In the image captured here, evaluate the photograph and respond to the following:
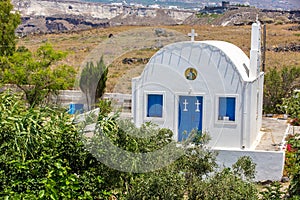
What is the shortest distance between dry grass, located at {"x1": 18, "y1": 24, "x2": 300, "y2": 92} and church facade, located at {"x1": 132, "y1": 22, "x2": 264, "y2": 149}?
364 inches

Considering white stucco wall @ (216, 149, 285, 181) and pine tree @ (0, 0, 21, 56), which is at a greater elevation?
pine tree @ (0, 0, 21, 56)

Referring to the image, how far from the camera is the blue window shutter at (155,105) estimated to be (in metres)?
16.3

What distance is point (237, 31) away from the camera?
57.6m

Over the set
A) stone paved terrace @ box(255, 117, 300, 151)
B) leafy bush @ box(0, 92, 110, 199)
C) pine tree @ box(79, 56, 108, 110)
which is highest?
leafy bush @ box(0, 92, 110, 199)

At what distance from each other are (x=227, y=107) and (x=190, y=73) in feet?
4.76

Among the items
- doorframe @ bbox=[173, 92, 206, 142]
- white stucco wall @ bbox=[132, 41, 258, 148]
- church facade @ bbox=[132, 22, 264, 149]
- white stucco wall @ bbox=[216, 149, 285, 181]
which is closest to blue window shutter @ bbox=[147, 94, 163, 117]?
church facade @ bbox=[132, 22, 264, 149]

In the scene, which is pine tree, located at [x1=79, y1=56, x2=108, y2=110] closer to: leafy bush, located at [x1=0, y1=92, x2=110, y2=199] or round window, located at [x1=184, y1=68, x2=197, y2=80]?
round window, located at [x1=184, y1=68, x2=197, y2=80]

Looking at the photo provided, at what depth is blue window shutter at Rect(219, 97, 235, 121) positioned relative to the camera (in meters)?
15.8

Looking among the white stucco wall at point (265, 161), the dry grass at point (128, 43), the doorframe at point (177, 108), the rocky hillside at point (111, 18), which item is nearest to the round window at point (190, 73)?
the doorframe at point (177, 108)

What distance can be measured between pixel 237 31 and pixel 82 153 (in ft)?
164

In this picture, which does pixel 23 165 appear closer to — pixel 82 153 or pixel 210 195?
pixel 82 153

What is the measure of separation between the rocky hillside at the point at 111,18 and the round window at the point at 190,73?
40212mm

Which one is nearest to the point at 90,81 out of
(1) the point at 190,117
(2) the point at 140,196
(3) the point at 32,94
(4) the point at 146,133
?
(3) the point at 32,94

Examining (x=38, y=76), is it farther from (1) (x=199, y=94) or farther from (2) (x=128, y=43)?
(2) (x=128, y=43)
